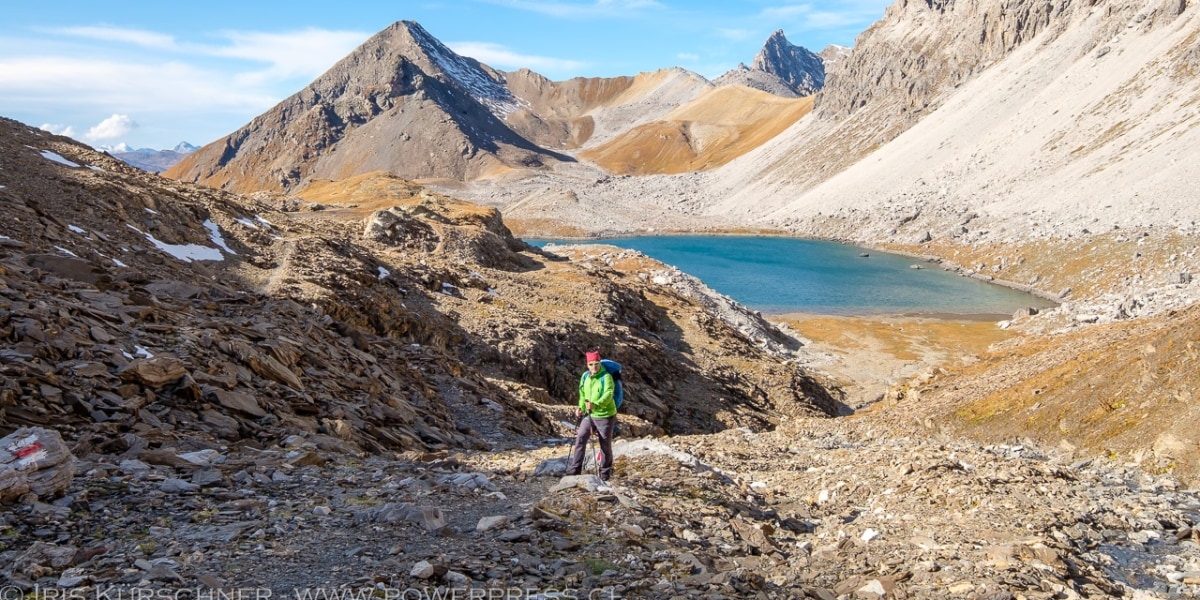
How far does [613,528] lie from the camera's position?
870 cm

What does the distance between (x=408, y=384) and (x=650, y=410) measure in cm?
950

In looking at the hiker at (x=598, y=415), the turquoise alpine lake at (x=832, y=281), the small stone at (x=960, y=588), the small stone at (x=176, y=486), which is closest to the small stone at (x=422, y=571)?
the small stone at (x=176, y=486)

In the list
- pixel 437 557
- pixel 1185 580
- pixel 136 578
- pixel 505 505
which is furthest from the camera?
pixel 505 505

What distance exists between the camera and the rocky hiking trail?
7.18 meters

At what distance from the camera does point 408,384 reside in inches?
724

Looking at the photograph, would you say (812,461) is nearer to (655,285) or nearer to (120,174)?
(120,174)

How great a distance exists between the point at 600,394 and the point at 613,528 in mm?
2878

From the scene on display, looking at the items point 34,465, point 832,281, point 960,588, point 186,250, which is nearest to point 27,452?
point 34,465

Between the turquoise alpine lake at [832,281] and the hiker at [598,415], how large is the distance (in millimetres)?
47703

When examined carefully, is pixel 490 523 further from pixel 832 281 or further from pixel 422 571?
pixel 832 281

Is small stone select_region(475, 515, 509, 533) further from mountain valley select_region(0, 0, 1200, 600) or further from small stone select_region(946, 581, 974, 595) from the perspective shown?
small stone select_region(946, 581, 974, 595)

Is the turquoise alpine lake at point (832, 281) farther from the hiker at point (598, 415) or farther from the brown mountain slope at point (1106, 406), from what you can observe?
the hiker at point (598, 415)

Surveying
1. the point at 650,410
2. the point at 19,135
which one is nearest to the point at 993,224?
the point at 650,410

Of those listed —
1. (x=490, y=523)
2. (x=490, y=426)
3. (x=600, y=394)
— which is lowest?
(x=490, y=426)
